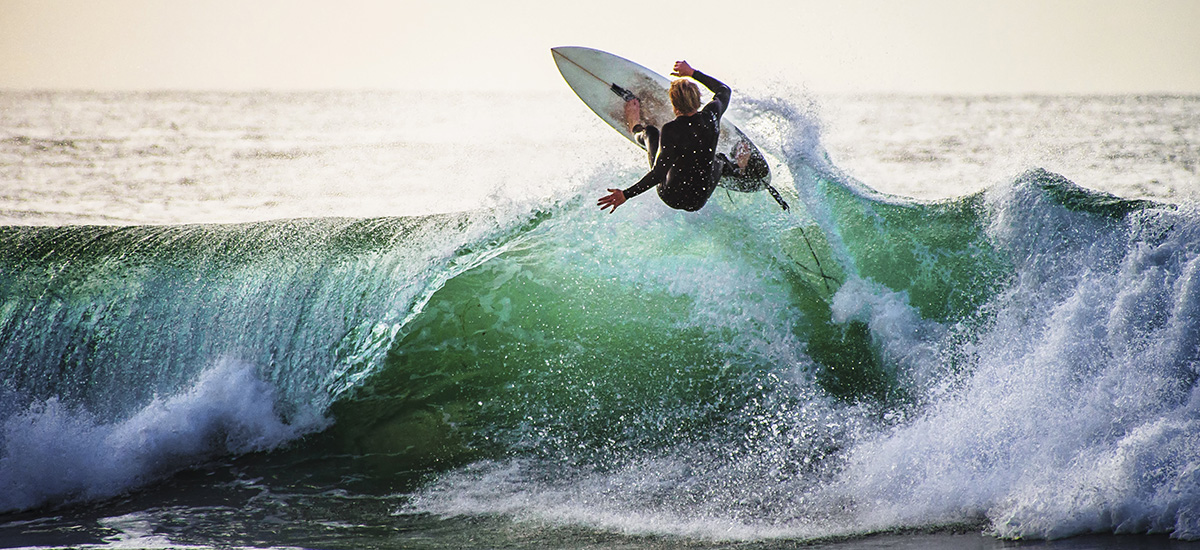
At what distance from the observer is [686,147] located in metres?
3.54

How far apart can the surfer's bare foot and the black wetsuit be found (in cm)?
66

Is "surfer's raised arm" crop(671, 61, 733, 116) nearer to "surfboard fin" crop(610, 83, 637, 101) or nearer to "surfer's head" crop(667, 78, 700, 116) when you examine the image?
"surfer's head" crop(667, 78, 700, 116)

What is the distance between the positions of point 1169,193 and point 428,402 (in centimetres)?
857

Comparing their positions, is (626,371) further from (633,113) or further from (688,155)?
(633,113)

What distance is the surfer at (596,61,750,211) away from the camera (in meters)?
3.52

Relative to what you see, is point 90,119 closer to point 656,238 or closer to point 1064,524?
point 656,238

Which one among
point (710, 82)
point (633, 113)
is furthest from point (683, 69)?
point (633, 113)

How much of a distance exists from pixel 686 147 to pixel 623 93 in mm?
1026

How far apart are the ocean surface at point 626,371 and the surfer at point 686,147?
1.69ft

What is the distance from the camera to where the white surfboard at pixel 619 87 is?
4.26 m

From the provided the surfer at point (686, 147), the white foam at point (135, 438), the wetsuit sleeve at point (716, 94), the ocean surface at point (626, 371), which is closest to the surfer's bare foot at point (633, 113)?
the ocean surface at point (626, 371)

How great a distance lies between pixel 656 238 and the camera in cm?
418

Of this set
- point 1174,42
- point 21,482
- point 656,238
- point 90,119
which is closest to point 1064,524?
point 656,238

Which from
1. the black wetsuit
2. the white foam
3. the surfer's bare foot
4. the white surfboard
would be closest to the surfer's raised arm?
the black wetsuit
